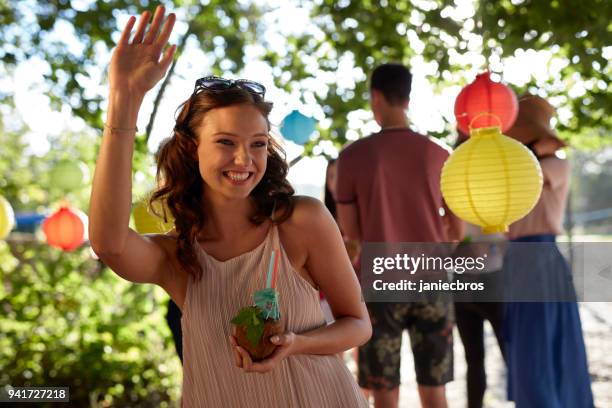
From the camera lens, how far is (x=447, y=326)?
3.22 meters

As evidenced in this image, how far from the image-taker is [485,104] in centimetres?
298

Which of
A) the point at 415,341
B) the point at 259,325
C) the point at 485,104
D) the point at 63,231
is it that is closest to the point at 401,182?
the point at 485,104

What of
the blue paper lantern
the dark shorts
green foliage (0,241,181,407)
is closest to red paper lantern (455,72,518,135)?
the dark shorts

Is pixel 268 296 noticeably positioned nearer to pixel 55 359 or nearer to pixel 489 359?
pixel 55 359

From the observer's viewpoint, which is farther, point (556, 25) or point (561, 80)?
point (561, 80)

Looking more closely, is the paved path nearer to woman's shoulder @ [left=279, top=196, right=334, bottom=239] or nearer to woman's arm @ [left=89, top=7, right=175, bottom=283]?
woman's shoulder @ [left=279, top=196, right=334, bottom=239]

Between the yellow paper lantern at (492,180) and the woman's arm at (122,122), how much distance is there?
1.48 meters

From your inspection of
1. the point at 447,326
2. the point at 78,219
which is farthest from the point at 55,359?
the point at 447,326

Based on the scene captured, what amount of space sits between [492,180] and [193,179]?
1.22 m

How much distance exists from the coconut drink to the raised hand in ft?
1.58

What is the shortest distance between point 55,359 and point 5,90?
288 cm

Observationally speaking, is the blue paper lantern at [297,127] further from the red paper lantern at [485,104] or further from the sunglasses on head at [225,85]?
the sunglasses on head at [225,85]

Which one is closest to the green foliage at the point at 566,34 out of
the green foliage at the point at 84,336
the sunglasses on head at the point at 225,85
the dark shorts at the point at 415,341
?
the dark shorts at the point at 415,341

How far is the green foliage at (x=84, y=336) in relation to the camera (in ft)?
17.0
